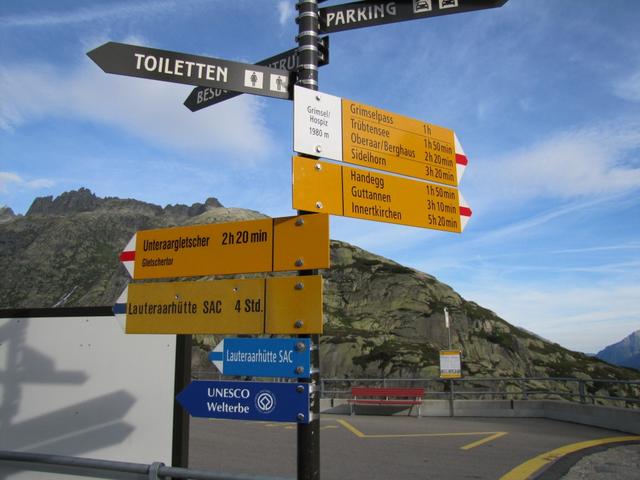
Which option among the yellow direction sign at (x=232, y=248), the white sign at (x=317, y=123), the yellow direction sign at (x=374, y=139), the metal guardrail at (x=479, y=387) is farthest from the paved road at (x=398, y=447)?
the white sign at (x=317, y=123)

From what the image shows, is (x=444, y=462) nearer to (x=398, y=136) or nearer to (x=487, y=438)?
(x=487, y=438)

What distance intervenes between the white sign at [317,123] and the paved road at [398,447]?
5.27m

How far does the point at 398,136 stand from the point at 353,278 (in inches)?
3495

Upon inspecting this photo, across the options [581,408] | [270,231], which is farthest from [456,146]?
[581,408]

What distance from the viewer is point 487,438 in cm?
1038

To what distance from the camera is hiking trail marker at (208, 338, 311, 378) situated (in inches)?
133

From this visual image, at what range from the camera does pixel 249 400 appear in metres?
3.52

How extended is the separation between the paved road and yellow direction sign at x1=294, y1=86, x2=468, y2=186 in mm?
Answer: 4818

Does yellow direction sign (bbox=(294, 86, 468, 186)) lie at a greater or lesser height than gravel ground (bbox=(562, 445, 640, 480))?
greater

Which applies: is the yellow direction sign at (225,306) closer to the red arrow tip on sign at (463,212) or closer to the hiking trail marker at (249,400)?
the hiking trail marker at (249,400)

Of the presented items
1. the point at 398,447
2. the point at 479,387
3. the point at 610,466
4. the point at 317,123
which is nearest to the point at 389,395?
the point at 398,447

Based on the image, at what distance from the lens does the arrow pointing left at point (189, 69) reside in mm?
3805

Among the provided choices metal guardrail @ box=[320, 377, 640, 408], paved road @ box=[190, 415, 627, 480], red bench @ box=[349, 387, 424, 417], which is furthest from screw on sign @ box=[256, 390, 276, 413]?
red bench @ box=[349, 387, 424, 417]

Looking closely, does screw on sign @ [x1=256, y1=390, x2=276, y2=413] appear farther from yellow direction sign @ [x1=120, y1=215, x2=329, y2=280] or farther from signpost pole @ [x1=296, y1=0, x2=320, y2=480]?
yellow direction sign @ [x1=120, y1=215, x2=329, y2=280]
